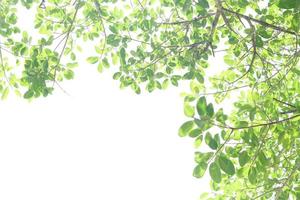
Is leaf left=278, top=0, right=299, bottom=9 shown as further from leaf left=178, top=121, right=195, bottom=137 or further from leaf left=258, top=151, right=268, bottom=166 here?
leaf left=258, top=151, right=268, bottom=166

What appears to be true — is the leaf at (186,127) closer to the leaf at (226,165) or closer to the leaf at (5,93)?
the leaf at (226,165)

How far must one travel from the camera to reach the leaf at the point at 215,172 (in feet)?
6.13

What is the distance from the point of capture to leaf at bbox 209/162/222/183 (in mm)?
1868

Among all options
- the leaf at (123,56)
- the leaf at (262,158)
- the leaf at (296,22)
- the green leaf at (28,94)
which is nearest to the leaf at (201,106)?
the leaf at (262,158)

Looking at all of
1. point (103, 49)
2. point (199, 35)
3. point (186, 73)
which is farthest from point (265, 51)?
point (103, 49)

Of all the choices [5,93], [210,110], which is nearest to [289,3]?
[210,110]

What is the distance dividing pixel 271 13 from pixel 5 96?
3.10 meters

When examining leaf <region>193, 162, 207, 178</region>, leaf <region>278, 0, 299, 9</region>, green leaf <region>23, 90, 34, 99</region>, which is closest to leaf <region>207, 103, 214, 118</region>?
leaf <region>193, 162, 207, 178</region>

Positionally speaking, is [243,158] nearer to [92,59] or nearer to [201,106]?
[201,106]

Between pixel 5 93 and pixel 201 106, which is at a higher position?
pixel 5 93

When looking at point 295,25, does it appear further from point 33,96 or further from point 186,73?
point 33,96

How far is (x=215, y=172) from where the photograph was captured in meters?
1.89

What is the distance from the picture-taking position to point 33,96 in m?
3.71

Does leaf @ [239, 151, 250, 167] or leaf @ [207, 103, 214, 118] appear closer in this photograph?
leaf @ [207, 103, 214, 118]
